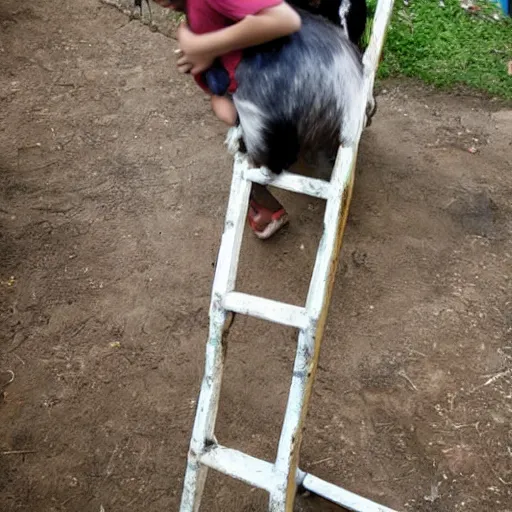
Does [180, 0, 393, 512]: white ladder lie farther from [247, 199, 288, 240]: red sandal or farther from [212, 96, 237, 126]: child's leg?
[247, 199, 288, 240]: red sandal

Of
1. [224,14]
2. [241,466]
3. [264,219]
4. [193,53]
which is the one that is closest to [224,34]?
[224,14]

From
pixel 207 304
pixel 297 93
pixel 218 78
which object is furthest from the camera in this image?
pixel 207 304

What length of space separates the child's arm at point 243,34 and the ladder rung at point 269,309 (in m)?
0.63

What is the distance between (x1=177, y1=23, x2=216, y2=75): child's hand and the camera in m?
2.06

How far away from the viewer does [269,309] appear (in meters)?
1.92

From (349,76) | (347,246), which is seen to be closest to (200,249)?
(347,246)

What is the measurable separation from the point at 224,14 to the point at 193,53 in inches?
7.7

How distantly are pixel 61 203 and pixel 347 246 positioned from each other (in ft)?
4.13

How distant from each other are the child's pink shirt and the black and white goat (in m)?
0.05

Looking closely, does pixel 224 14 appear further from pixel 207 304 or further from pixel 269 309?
pixel 207 304

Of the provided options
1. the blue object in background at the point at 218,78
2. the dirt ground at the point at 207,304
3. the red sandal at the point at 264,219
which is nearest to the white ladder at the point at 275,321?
the blue object in background at the point at 218,78

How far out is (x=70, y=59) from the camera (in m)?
4.19

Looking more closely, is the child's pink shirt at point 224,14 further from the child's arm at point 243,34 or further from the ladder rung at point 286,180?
the ladder rung at point 286,180

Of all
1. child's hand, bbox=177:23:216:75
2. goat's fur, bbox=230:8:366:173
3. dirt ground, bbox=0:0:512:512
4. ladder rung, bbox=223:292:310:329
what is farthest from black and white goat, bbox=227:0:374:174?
dirt ground, bbox=0:0:512:512
